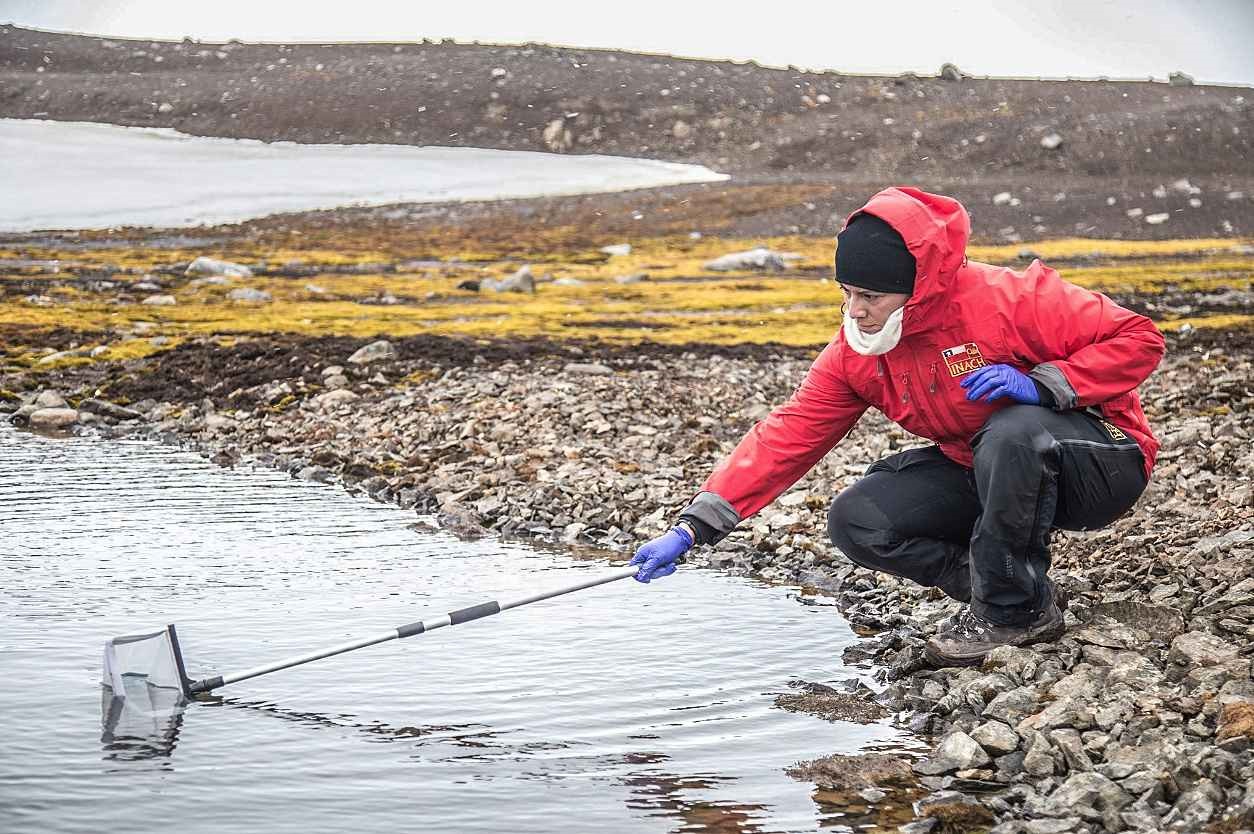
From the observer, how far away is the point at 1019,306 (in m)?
5.48

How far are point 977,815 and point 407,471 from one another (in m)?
7.39

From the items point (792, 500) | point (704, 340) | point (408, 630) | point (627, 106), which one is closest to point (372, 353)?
point (704, 340)

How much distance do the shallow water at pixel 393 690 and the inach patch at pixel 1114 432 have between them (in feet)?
4.70

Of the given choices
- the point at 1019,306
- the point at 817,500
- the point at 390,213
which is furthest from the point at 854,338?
the point at 390,213

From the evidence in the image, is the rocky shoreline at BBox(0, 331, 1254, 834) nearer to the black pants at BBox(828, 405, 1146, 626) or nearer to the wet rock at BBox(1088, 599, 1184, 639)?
the wet rock at BBox(1088, 599, 1184, 639)

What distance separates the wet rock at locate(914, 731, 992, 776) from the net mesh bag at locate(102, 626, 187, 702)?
2953mm

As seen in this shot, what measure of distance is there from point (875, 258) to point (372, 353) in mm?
13191

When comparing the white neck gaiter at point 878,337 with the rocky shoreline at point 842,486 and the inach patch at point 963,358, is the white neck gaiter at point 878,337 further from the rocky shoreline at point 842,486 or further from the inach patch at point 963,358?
the rocky shoreline at point 842,486

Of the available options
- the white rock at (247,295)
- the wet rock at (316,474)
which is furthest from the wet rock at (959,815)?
the white rock at (247,295)

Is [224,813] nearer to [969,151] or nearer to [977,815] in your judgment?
[977,815]

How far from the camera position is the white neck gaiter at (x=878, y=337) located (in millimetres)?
5370

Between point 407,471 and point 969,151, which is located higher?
point 969,151

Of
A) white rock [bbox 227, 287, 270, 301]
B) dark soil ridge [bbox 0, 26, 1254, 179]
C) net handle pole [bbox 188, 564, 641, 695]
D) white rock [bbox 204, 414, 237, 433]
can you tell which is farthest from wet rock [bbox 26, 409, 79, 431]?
dark soil ridge [bbox 0, 26, 1254, 179]

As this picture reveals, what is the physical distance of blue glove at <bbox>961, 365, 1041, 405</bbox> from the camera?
5367 mm
